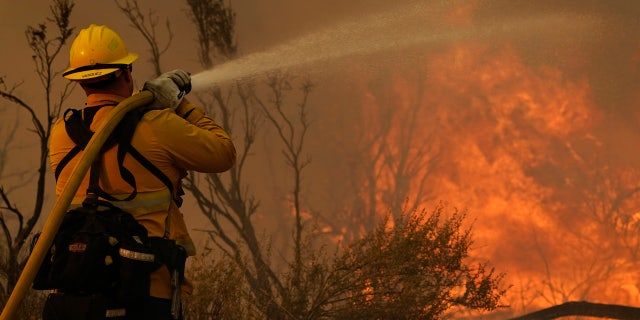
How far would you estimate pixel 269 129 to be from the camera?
2002cm

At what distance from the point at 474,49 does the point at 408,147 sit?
3258 mm

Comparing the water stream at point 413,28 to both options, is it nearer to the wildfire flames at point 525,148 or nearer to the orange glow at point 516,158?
the wildfire flames at point 525,148

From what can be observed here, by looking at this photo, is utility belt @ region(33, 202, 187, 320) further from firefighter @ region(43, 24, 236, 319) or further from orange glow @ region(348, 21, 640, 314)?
orange glow @ region(348, 21, 640, 314)

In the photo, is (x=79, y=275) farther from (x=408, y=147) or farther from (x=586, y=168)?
(x=408, y=147)

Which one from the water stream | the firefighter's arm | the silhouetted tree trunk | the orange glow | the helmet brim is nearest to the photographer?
the firefighter's arm

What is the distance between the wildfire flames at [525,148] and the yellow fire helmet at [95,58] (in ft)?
50.2

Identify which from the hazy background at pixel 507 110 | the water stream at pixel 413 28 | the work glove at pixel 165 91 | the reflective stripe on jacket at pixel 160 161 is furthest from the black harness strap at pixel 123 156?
the hazy background at pixel 507 110

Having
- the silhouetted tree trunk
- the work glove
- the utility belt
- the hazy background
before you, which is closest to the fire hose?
the utility belt

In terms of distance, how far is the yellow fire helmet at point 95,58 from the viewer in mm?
3255

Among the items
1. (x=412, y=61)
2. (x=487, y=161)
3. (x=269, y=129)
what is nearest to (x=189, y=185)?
(x=269, y=129)

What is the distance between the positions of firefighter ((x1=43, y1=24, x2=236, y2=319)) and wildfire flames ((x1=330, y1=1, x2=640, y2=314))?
15.3 metres

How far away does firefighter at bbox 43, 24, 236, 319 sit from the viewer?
3.10 metres

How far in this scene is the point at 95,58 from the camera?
326cm

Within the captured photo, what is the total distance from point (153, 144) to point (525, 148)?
60.2 ft
